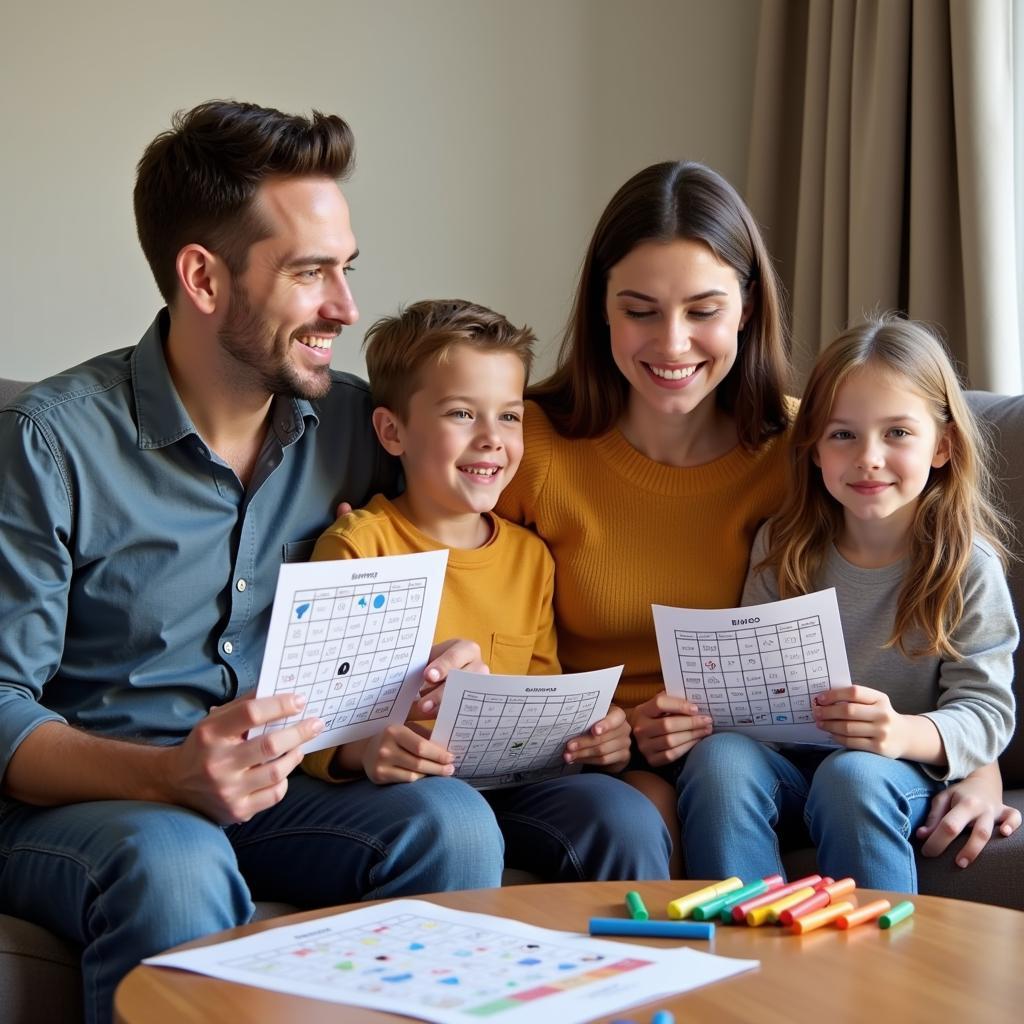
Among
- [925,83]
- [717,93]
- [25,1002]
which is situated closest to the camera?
[25,1002]

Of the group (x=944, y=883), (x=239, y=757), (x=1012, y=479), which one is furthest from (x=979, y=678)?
(x=239, y=757)

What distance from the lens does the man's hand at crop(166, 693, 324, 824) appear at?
1428mm

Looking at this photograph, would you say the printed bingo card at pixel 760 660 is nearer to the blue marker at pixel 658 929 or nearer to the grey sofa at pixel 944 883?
the grey sofa at pixel 944 883

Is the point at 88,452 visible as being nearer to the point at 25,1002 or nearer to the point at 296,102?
the point at 25,1002

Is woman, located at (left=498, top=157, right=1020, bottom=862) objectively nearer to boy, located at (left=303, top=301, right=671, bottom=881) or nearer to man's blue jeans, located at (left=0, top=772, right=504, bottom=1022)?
boy, located at (left=303, top=301, right=671, bottom=881)

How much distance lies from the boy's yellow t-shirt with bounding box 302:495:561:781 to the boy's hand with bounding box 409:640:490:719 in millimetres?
181

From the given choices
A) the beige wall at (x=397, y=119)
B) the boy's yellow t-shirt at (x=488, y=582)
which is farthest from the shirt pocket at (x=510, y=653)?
the beige wall at (x=397, y=119)

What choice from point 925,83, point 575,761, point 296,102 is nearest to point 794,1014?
point 575,761

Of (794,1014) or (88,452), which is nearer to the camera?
(794,1014)

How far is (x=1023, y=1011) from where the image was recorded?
1.06 metres

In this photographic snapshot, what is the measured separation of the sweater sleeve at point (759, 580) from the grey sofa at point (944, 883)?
37 cm

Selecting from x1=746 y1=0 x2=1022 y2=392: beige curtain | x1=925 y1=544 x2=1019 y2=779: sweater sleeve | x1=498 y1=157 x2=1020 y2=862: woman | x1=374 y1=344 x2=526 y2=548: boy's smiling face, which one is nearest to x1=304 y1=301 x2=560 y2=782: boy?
x1=374 y1=344 x2=526 y2=548: boy's smiling face

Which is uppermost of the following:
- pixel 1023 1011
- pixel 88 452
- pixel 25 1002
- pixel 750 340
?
pixel 750 340

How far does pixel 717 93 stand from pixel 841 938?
8.80ft
